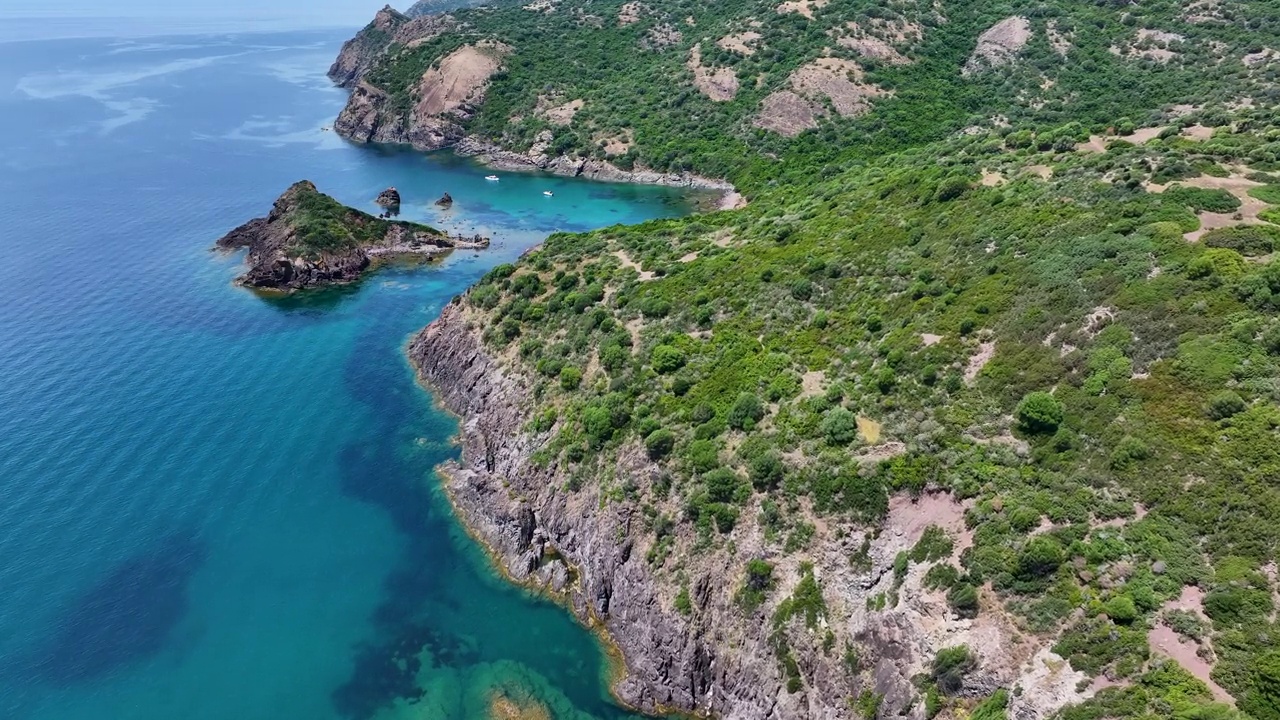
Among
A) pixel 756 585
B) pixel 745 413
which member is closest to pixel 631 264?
pixel 745 413

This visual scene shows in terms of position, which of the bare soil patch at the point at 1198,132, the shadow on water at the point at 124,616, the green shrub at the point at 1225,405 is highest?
the bare soil patch at the point at 1198,132

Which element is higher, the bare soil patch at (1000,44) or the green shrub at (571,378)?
the bare soil patch at (1000,44)

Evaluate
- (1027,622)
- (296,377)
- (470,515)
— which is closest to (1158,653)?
(1027,622)

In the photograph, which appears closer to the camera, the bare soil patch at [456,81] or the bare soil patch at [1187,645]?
the bare soil patch at [1187,645]

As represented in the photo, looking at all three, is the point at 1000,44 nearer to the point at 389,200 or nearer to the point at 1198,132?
the point at 1198,132

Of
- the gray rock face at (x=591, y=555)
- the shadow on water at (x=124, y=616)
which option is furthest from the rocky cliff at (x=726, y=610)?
the shadow on water at (x=124, y=616)

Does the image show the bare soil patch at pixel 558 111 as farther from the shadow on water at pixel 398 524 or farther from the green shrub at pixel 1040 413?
the green shrub at pixel 1040 413
